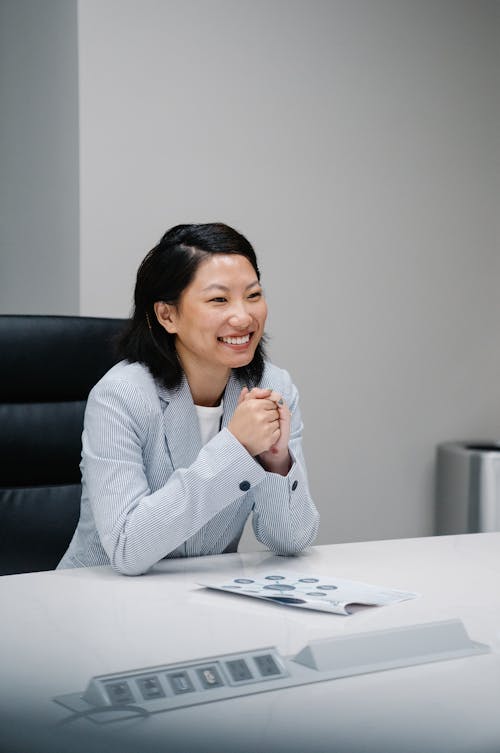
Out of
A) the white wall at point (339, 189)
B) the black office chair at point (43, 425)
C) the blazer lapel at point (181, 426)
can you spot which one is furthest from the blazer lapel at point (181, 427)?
the white wall at point (339, 189)

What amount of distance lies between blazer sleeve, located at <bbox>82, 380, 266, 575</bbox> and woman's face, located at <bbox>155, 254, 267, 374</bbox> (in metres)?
0.18

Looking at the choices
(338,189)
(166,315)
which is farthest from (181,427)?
(338,189)

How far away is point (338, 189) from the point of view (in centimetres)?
338

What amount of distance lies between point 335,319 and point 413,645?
2396 mm

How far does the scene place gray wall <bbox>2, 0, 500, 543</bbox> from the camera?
294 cm

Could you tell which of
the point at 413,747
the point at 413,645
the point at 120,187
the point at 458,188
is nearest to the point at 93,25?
the point at 120,187

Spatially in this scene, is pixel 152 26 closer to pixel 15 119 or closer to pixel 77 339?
pixel 15 119

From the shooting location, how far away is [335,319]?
3.42m

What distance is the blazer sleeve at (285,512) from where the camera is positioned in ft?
5.31

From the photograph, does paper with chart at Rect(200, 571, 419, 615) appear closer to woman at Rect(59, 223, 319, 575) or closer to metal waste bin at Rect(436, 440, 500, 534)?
woman at Rect(59, 223, 319, 575)

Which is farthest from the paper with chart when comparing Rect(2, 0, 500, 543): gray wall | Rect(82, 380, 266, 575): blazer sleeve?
Rect(2, 0, 500, 543): gray wall

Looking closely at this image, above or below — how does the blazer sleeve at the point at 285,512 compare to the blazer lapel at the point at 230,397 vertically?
below

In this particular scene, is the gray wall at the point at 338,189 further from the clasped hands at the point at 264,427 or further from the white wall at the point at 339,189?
the clasped hands at the point at 264,427

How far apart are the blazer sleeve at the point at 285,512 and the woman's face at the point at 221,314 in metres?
0.21
